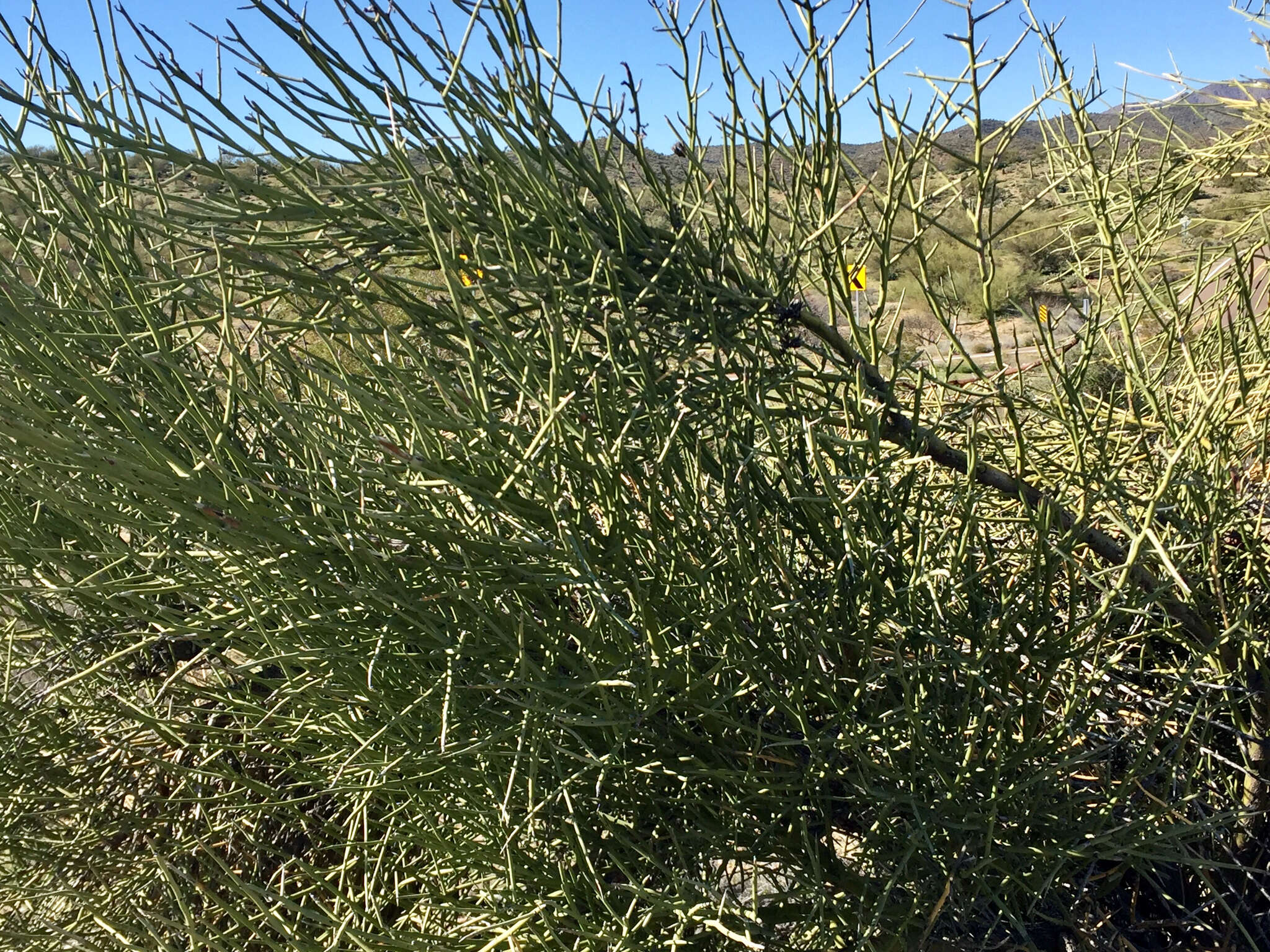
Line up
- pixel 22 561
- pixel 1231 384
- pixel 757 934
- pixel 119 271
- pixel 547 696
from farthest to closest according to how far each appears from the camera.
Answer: pixel 1231 384
pixel 22 561
pixel 757 934
pixel 547 696
pixel 119 271

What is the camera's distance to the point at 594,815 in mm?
1448

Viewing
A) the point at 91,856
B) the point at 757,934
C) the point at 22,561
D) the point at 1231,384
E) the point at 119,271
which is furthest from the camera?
the point at 91,856

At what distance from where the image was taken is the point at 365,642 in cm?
121

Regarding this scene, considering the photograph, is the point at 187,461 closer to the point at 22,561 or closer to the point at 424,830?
the point at 22,561

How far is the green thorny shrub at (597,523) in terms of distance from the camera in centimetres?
110

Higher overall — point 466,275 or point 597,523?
point 466,275

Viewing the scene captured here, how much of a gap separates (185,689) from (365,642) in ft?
2.67

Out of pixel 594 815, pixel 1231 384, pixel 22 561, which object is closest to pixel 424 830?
pixel 594 815

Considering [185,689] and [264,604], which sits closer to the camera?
[264,604]

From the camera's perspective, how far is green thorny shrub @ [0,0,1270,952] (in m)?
1.10

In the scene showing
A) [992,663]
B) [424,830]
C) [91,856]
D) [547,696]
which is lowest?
[91,856]

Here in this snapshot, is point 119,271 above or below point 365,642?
above

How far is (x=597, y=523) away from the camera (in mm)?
1369

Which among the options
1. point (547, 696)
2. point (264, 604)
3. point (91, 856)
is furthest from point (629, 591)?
point (91, 856)
